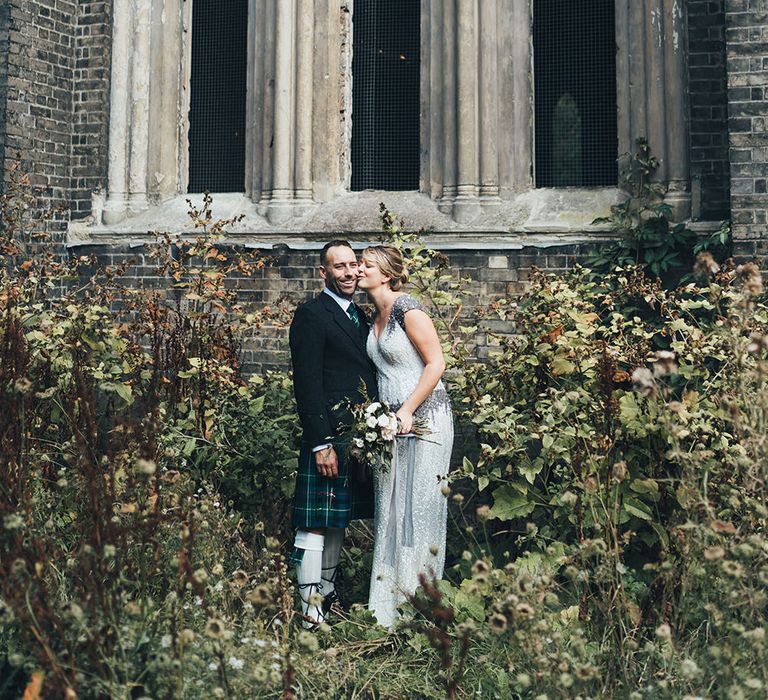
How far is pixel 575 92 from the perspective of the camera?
7.04m

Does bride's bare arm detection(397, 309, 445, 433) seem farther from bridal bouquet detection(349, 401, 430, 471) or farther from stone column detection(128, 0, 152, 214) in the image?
stone column detection(128, 0, 152, 214)

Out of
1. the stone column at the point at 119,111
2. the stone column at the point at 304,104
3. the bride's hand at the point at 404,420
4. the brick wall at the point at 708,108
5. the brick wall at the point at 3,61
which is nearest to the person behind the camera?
the bride's hand at the point at 404,420

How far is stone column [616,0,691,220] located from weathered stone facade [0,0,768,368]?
1 centimetres

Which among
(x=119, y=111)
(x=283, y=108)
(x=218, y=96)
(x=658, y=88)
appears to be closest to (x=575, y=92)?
(x=658, y=88)

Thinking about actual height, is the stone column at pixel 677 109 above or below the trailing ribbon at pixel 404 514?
above

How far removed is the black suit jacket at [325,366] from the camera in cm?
420

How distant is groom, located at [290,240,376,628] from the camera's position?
166 inches

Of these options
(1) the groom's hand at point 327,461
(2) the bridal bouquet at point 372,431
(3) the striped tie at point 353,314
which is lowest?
(1) the groom's hand at point 327,461

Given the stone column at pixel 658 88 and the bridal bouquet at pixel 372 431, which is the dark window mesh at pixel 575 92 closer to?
the stone column at pixel 658 88

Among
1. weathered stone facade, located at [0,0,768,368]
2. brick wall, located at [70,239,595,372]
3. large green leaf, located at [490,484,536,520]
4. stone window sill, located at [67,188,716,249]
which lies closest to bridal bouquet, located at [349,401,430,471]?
large green leaf, located at [490,484,536,520]

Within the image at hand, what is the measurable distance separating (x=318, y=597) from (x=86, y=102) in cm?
621

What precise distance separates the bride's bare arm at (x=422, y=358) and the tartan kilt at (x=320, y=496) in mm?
349

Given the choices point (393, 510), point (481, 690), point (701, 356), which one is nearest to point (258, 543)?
point (393, 510)

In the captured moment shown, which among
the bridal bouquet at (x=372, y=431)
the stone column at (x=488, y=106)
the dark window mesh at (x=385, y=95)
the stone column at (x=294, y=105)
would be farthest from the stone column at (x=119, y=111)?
the bridal bouquet at (x=372, y=431)
